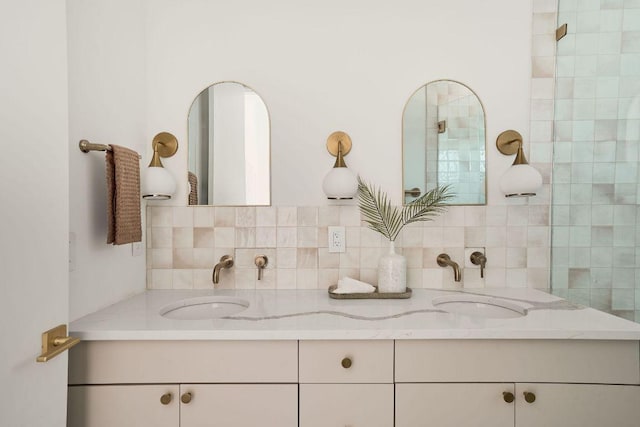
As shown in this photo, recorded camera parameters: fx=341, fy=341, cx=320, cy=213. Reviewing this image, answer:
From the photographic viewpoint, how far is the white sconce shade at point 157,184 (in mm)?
1503

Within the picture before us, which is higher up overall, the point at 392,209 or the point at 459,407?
the point at 392,209

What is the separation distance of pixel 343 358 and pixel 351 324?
0.11 m

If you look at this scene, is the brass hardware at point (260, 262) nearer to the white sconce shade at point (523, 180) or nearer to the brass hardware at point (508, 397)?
the brass hardware at point (508, 397)

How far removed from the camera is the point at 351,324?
3.61 ft

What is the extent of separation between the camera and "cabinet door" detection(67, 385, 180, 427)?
106 centimetres

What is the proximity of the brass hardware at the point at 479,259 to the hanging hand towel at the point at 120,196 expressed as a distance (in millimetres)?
1478

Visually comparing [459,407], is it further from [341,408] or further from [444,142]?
[444,142]

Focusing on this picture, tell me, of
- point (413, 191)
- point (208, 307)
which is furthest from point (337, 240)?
point (208, 307)

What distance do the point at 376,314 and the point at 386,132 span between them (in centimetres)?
87

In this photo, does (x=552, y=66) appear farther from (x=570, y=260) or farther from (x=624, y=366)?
(x=624, y=366)

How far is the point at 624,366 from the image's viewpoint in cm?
106

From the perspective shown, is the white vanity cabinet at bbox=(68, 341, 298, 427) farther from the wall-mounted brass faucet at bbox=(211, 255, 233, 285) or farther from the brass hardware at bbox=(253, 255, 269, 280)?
the brass hardware at bbox=(253, 255, 269, 280)

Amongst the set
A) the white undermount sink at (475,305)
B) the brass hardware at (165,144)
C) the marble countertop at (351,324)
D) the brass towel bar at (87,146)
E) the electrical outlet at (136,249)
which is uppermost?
the brass hardware at (165,144)

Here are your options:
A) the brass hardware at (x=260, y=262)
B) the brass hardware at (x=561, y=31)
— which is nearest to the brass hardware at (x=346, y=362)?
the brass hardware at (x=260, y=262)
